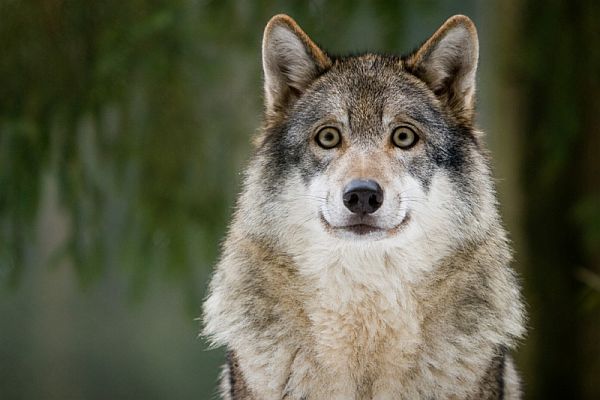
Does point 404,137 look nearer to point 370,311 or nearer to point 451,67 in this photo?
point 451,67

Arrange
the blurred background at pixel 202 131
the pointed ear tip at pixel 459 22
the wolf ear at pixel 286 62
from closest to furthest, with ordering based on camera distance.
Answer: the pointed ear tip at pixel 459 22 < the wolf ear at pixel 286 62 < the blurred background at pixel 202 131

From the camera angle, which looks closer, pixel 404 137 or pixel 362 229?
pixel 362 229

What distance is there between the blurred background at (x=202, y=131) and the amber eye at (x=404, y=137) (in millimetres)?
2520

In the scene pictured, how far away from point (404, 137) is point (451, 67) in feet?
1.61

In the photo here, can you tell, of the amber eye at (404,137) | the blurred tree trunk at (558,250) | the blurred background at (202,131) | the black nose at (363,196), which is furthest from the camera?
the blurred tree trunk at (558,250)

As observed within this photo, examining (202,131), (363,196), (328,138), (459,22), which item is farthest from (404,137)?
(202,131)

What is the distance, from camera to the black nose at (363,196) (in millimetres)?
4180

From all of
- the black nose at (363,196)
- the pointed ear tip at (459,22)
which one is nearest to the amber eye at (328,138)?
the black nose at (363,196)

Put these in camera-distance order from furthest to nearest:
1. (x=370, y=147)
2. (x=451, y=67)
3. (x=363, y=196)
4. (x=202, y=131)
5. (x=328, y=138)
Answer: (x=202, y=131) < (x=451, y=67) < (x=328, y=138) < (x=370, y=147) < (x=363, y=196)

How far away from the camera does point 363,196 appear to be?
13.7ft

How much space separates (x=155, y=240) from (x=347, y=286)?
153 inches

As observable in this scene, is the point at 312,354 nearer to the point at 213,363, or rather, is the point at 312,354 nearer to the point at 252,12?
the point at 252,12

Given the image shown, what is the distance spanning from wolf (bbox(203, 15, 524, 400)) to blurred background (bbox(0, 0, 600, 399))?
92.1 inches

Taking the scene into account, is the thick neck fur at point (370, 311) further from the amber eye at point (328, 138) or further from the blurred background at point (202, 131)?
the blurred background at point (202, 131)
